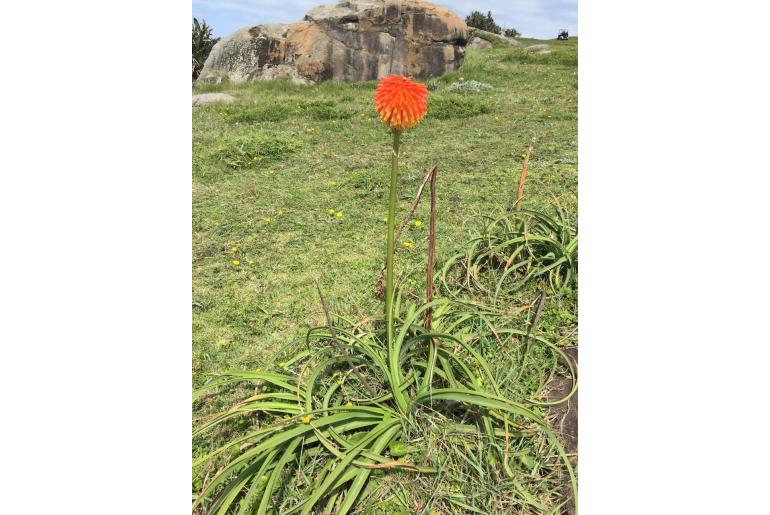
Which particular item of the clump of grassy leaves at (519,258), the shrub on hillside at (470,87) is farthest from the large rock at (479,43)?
the clump of grassy leaves at (519,258)

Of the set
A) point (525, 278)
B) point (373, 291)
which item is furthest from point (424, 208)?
point (525, 278)

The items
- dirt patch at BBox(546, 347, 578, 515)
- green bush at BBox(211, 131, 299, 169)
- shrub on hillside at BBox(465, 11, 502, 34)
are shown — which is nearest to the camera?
dirt patch at BBox(546, 347, 578, 515)

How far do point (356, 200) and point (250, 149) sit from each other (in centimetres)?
103

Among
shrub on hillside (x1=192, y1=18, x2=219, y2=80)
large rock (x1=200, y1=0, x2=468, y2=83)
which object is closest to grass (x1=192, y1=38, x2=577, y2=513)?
large rock (x1=200, y1=0, x2=468, y2=83)

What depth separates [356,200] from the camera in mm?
3443

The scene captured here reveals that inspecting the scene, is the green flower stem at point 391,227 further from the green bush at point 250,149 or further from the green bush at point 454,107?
the green bush at point 454,107

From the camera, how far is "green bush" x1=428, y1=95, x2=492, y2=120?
446 centimetres

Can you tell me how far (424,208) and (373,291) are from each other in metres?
1.01

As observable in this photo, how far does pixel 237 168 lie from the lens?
12.7 feet

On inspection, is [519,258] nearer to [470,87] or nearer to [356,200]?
[356,200]

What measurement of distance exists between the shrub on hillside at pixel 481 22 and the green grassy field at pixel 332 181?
259mm

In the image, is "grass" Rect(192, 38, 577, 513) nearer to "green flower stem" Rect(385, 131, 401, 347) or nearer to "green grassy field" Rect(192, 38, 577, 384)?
"green grassy field" Rect(192, 38, 577, 384)

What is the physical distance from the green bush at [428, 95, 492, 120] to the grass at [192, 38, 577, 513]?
14mm
